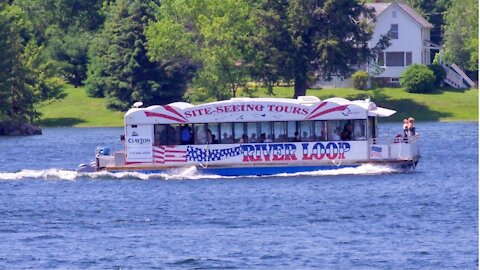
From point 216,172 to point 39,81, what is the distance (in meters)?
54.9

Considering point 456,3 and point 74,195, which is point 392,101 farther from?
point 74,195

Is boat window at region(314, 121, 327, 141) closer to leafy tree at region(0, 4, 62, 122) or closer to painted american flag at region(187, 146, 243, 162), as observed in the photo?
painted american flag at region(187, 146, 243, 162)

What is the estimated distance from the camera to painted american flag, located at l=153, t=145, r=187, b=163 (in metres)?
52.2

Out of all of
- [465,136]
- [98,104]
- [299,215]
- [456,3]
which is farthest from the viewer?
[456,3]

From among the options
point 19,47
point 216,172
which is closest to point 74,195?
point 216,172

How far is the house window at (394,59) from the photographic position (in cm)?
11881

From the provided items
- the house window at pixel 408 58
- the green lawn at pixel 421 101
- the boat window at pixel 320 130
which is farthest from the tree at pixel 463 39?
the boat window at pixel 320 130

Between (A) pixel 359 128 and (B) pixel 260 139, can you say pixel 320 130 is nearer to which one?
(A) pixel 359 128

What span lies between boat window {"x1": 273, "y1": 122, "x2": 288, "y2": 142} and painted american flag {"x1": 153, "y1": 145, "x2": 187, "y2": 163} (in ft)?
10.8

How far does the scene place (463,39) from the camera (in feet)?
397

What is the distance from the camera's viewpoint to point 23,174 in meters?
55.5

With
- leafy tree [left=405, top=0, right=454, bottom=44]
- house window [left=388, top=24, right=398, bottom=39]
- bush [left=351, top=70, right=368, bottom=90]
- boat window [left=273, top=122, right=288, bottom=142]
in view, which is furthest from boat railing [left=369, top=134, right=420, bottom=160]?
leafy tree [left=405, top=0, right=454, bottom=44]

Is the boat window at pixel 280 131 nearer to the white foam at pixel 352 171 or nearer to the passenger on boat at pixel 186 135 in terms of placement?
the white foam at pixel 352 171

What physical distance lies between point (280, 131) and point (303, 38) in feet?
179
